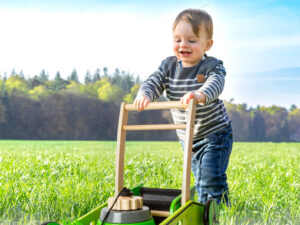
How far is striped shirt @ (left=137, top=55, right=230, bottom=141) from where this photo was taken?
2482mm

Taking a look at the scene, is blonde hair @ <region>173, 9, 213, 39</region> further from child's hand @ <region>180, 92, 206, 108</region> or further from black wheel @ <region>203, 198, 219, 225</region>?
black wheel @ <region>203, 198, 219, 225</region>

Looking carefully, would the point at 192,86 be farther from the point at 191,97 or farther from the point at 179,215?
the point at 179,215

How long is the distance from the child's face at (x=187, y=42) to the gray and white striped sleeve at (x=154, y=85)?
0.71 feet

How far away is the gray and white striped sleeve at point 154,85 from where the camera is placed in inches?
94.9

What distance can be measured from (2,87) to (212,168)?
21898mm

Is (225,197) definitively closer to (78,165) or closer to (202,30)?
(202,30)

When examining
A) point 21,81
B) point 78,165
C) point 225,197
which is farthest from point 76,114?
point 225,197

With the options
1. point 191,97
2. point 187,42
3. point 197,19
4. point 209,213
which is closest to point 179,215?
point 209,213

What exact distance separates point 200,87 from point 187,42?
30cm

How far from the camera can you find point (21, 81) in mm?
23000

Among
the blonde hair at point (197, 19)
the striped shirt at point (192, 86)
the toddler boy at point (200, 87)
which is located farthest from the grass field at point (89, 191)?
the blonde hair at point (197, 19)

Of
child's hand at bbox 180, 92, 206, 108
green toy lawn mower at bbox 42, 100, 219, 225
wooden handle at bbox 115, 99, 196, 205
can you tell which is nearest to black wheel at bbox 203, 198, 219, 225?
green toy lawn mower at bbox 42, 100, 219, 225

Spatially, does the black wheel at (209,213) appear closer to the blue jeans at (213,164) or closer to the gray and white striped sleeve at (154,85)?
the blue jeans at (213,164)

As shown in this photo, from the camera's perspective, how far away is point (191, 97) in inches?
79.2
